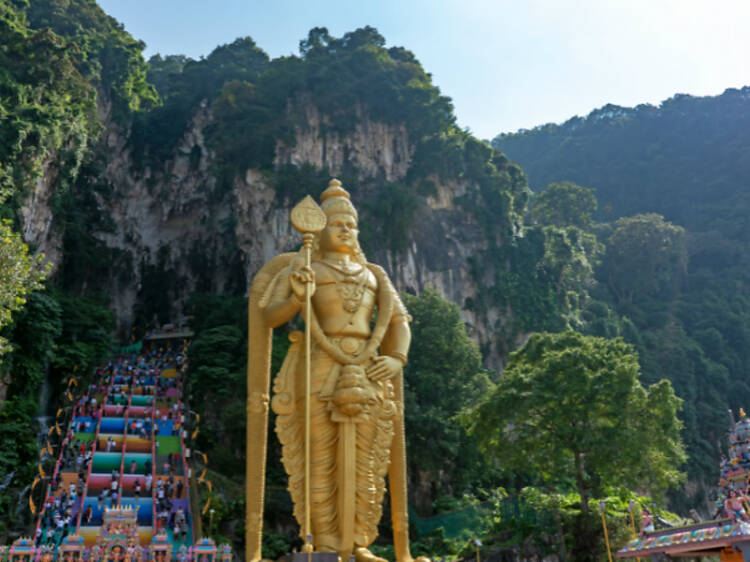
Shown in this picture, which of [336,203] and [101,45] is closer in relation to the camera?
[336,203]

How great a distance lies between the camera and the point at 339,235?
7238 mm

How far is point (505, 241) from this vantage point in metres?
31.0

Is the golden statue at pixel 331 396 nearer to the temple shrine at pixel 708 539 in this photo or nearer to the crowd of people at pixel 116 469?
the temple shrine at pixel 708 539

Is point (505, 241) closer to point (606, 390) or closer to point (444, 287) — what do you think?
point (444, 287)

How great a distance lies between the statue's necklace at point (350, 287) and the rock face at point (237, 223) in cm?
2020

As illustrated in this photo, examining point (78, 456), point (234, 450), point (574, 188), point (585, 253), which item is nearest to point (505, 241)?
point (585, 253)

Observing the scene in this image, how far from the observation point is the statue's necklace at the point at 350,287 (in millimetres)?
6832

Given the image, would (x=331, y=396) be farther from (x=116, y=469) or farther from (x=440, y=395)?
(x=440, y=395)

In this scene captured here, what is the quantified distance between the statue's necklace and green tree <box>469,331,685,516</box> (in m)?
7.18

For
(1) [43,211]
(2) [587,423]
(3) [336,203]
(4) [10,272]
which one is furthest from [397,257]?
(3) [336,203]

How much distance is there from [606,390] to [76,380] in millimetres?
15428

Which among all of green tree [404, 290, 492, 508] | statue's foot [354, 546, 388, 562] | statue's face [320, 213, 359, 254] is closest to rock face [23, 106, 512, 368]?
green tree [404, 290, 492, 508]

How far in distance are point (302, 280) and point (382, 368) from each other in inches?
45.8

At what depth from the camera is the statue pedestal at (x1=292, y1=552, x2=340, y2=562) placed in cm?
537
